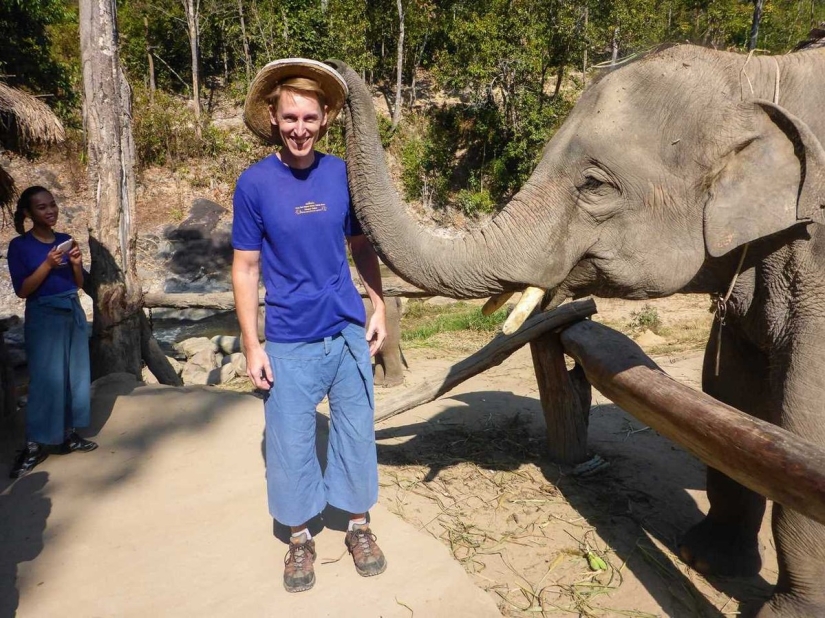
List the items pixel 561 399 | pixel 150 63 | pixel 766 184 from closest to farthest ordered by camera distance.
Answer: pixel 766 184
pixel 561 399
pixel 150 63

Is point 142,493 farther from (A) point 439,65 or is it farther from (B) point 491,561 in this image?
(A) point 439,65

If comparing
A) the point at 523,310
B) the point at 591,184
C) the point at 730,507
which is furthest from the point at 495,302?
the point at 730,507

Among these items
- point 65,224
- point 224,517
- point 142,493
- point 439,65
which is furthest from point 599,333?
point 439,65

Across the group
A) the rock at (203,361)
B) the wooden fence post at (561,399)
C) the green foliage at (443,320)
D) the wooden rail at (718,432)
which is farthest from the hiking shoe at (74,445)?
the green foliage at (443,320)

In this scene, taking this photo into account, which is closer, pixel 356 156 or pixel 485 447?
pixel 356 156

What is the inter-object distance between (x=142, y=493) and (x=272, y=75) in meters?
2.36

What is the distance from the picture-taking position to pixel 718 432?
203 cm

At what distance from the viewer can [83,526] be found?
3.18 m

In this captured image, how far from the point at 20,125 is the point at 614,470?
15.8ft

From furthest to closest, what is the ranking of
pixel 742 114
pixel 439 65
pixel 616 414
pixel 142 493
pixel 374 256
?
1. pixel 439 65
2. pixel 616 414
3. pixel 142 493
4. pixel 374 256
5. pixel 742 114

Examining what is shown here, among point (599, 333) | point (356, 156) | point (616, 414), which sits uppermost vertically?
point (356, 156)

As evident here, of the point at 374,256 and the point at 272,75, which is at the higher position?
the point at 272,75

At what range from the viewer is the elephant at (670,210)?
2262mm

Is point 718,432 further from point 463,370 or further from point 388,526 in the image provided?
point 463,370
